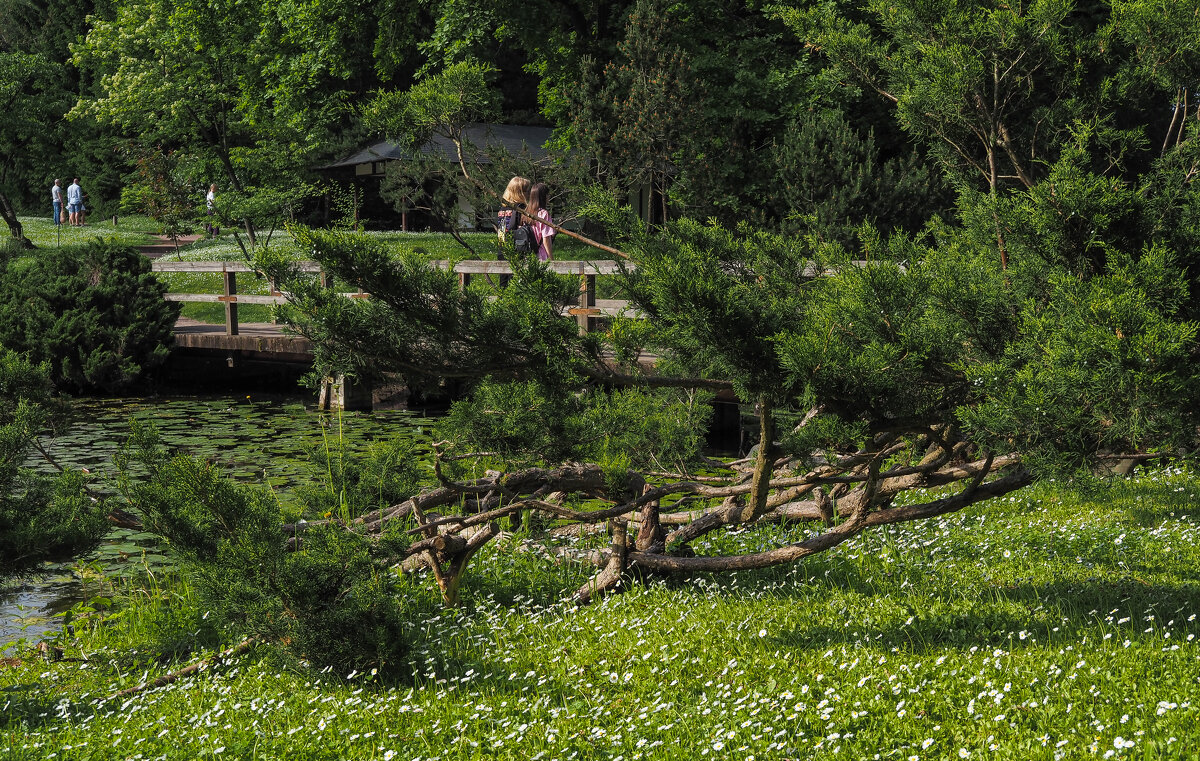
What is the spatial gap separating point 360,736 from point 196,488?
4.21 feet

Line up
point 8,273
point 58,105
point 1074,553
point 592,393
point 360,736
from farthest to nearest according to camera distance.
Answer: point 58,105 < point 8,273 < point 592,393 < point 1074,553 < point 360,736

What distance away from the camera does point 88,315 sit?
1495cm

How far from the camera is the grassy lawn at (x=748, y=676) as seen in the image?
3633 mm

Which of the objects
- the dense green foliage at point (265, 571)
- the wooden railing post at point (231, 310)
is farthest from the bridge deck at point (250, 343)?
the dense green foliage at point (265, 571)

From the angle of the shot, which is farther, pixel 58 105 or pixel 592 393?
pixel 58 105

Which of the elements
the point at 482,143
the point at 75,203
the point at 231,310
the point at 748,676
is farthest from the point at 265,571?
the point at 75,203

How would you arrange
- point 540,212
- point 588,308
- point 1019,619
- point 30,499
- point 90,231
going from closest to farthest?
point 1019,619 < point 30,499 < point 540,212 < point 588,308 < point 90,231

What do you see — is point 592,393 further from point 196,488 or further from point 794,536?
point 196,488

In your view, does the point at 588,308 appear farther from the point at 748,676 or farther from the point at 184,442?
the point at 748,676

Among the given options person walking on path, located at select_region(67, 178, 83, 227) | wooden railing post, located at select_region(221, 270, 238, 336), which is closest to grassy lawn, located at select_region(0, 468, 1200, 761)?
wooden railing post, located at select_region(221, 270, 238, 336)

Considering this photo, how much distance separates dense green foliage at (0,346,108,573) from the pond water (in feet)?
1.43

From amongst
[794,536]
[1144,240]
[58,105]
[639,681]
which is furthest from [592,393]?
[58,105]

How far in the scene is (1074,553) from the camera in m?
6.01

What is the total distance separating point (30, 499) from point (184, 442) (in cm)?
702
